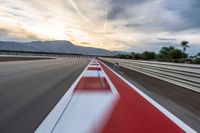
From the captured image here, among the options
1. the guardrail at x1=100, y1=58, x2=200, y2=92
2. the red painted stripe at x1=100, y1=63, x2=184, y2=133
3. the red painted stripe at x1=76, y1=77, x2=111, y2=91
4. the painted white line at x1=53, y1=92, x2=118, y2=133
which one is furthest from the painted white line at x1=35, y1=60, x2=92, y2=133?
the guardrail at x1=100, y1=58, x2=200, y2=92

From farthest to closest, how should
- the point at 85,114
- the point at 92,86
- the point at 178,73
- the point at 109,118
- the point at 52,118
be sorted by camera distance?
the point at 92,86
the point at 178,73
the point at 85,114
the point at 109,118
the point at 52,118

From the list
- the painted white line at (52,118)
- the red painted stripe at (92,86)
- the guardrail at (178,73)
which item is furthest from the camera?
the red painted stripe at (92,86)

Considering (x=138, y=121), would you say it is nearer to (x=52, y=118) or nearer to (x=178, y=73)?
(x=52, y=118)

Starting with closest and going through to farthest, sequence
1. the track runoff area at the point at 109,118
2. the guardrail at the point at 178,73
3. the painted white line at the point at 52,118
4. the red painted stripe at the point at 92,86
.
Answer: the painted white line at the point at 52,118, the track runoff area at the point at 109,118, the guardrail at the point at 178,73, the red painted stripe at the point at 92,86

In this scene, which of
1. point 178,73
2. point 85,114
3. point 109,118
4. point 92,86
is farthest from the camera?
point 92,86

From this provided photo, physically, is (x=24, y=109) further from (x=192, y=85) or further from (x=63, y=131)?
(x=192, y=85)

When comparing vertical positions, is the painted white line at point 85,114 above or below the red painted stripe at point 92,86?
above

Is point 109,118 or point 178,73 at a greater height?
point 178,73

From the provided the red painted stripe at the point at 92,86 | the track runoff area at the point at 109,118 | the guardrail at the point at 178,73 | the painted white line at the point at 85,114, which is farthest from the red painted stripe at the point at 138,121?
the red painted stripe at the point at 92,86

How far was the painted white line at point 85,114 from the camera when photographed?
6.20 meters

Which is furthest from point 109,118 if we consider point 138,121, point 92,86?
point 92,86

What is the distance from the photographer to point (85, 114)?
768 cm

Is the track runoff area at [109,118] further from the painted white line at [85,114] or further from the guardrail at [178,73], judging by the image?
the guardrail at [178,73]

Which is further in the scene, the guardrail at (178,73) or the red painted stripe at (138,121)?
the guardrail at (178,73)
